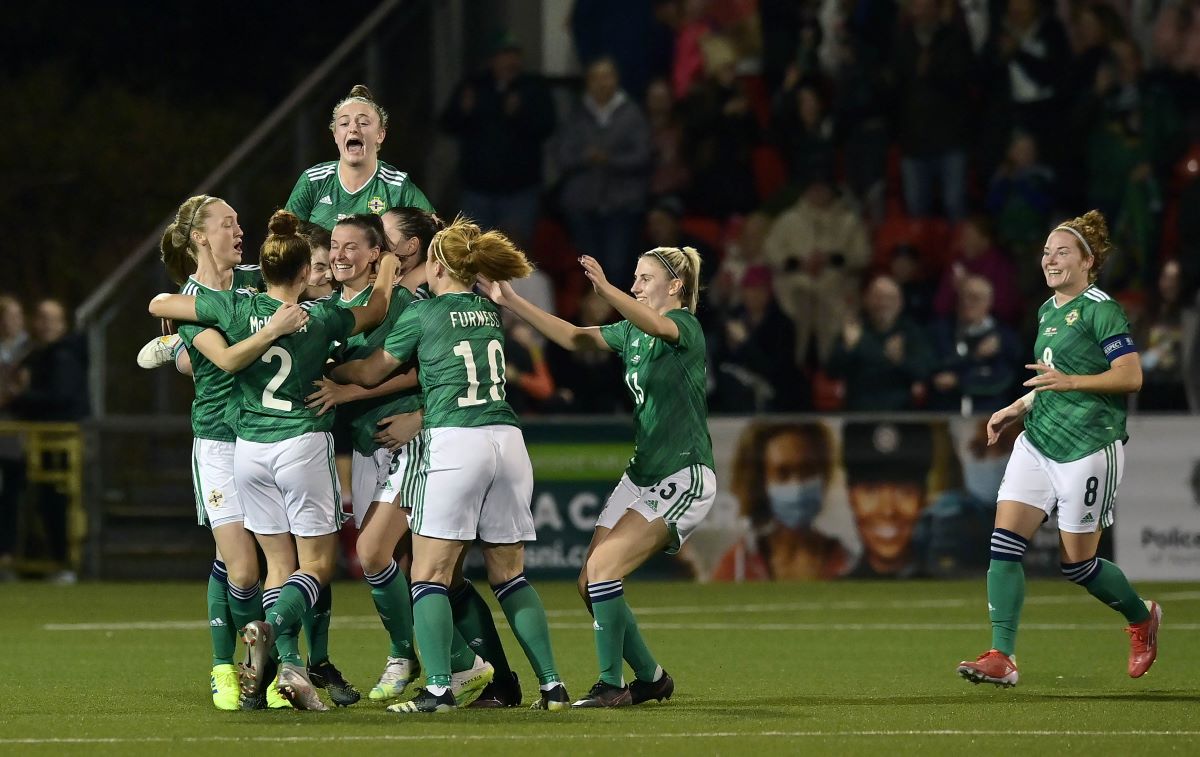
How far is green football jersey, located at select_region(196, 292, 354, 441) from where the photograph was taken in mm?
8344

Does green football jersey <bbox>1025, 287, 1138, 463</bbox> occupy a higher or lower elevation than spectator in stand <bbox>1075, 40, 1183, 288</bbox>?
lower

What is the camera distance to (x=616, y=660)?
845 cm

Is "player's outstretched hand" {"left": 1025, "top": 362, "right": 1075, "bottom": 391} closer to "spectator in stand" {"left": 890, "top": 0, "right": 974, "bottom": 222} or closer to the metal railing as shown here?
"spectator in stand" {"left": 890, "top": 0, "right": 974, "bottom": 222}

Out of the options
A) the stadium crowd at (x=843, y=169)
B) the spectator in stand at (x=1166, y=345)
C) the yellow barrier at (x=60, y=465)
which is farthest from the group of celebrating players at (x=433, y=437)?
the yellow barrier at (x=60, y=465)

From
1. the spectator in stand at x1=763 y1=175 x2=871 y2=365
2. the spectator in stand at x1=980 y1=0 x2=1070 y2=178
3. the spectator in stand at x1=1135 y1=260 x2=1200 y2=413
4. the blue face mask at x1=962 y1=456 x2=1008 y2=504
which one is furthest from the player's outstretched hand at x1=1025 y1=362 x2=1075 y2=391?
the spectator in stand at x1=980 y1=0 x2=1070 y2=178

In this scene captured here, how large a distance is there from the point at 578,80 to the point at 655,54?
78cm

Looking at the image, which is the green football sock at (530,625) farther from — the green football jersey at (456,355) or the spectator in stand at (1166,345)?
the spectator in stand at (1166,345)

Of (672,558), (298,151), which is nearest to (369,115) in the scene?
(672,558)

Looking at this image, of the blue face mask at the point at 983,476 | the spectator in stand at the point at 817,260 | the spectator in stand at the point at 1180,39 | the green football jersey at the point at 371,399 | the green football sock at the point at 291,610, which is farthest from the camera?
the spectator in stand at the point at 1180,39

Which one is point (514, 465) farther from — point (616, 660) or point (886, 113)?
point (886, 113)

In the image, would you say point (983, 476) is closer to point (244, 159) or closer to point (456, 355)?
point (244, 159)

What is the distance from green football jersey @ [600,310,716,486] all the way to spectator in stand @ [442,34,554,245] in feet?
31.3

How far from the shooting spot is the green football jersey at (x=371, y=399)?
886cm

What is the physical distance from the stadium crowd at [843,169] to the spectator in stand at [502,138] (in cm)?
2
